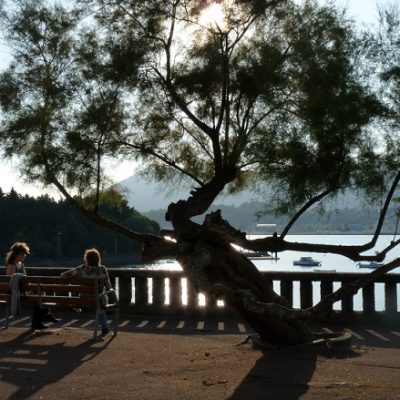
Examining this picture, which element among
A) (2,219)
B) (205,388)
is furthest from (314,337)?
(2,219)

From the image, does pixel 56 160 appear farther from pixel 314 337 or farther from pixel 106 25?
pixel 314 337

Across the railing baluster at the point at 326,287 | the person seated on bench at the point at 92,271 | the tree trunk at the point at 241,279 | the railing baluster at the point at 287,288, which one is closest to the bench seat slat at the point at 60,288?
the person seated on bench at the point at 92,271

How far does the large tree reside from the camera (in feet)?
26.9

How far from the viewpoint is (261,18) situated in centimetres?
888

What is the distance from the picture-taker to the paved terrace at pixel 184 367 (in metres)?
6.03

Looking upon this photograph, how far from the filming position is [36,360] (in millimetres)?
7785

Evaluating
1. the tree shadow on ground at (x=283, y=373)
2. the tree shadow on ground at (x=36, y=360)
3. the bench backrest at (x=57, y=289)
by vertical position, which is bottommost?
the tree shadow on ground at (x=36, y=360)

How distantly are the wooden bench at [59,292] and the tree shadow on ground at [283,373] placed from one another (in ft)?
9.37

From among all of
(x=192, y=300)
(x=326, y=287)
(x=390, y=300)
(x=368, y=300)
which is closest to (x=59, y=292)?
(x=192, y=300)

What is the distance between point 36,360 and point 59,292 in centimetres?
219

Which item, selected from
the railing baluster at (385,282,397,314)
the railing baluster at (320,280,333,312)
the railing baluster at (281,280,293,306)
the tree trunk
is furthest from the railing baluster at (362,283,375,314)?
the tree trunk

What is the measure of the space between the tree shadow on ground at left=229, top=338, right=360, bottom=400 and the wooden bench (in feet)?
9.37

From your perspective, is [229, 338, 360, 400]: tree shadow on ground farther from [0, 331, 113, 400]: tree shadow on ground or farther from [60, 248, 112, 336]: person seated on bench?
[60, 248, 112, 336]: person seated on bench

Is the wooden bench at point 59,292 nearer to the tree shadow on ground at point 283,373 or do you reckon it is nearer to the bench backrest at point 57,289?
the bench backrest at point 57,289
